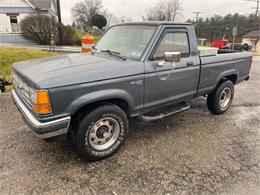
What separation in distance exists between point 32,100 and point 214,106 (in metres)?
3.81

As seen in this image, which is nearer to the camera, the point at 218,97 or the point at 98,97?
the point at 98,97

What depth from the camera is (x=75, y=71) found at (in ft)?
9.30

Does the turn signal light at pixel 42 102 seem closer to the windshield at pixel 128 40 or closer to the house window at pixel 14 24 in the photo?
the windshield at pixel 128 40

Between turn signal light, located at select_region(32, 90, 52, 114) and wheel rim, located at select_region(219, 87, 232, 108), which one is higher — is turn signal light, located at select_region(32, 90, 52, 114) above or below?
above

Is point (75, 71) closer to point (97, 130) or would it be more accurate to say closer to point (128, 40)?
point (97, 130)

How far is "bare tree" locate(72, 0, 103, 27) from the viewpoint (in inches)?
2354

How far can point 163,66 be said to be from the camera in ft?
11.6

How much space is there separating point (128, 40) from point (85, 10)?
6291 centimetres

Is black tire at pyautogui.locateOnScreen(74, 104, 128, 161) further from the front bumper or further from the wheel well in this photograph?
the front bumper

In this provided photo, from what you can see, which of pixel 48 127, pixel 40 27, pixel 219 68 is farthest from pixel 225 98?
pixel 40 27

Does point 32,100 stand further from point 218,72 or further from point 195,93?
point 218,72

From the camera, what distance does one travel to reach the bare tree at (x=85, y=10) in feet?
196

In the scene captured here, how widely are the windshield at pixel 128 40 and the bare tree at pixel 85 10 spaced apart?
193 ft

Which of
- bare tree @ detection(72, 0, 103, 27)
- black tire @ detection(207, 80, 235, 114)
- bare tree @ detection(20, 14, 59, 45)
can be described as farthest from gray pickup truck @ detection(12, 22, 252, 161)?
bare tree @ detection(72, 0, 103, 27)
